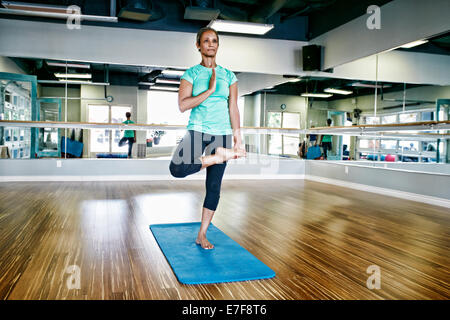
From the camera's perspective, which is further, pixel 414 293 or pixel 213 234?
pixel 213 234

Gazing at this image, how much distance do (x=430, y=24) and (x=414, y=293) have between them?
3.96 meters

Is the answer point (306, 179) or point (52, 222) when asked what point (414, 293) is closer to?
point (52, 222)

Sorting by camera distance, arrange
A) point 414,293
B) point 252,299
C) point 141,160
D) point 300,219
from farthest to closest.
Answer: point 141,160 → point 300,219 → point 414,293 → point 252,299

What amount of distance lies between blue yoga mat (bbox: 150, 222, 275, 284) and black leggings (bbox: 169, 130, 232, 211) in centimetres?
31

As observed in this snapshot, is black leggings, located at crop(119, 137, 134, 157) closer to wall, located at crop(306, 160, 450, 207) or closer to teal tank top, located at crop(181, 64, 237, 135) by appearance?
wall, located at crop(306, 160, 450, 207)

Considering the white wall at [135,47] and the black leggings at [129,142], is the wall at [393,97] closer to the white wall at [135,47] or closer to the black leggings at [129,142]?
the white wall at [135,47]

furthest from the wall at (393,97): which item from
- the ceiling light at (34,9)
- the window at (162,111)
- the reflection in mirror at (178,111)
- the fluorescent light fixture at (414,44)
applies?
the ceiling light at (34,9)

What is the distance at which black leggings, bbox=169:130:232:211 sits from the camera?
7.42 feet

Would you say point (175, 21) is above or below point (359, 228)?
above

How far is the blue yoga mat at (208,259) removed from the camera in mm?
1930

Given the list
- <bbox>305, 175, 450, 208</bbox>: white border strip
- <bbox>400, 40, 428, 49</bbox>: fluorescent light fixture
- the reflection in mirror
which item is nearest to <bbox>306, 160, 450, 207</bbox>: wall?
<bbox>305, 175, 450, 208</bbox>: white border strip

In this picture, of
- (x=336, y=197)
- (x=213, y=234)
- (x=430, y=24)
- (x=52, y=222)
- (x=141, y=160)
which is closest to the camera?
(x=213, y=234)
